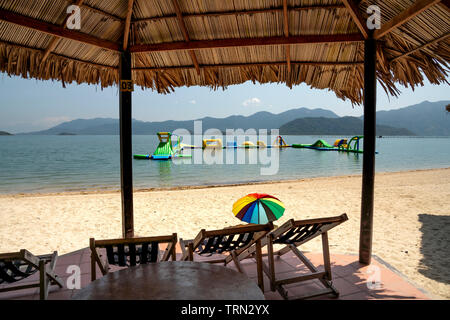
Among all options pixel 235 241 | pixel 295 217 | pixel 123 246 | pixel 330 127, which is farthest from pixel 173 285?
pixel 330 127

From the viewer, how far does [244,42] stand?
3.24 meters

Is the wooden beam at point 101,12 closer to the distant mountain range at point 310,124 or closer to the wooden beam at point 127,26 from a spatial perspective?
the wooden beam at point 127,26

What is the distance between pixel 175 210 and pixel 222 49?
4.29m

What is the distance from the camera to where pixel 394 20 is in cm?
247

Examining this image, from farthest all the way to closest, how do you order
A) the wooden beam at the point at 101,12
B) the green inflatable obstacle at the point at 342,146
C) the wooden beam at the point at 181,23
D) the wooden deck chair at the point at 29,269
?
1. the green inflatable obstacle at the point at 342,146
2. the wooden beam at the point at 181,23
3. the wooden beam at the point at 101,12
4. the wooden deck chair at the point at 29,269

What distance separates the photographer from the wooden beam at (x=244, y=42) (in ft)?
9.87

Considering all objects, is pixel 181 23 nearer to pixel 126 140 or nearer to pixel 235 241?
pixel 126 140

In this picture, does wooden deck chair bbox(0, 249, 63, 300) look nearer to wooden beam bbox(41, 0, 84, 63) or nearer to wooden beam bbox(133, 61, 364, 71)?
wooden beam bbox(41, 0, 84, 63)

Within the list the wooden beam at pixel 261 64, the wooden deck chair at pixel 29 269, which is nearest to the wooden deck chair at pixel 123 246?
the wooden deck chair at pixel 29 269

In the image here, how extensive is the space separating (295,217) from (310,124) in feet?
431

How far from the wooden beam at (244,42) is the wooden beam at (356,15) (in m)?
0.12

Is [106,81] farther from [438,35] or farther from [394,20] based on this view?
[438,35]

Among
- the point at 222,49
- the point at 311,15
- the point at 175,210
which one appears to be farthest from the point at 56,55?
the point at 175,210

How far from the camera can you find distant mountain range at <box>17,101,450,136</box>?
130 meters
